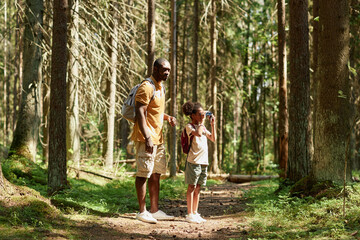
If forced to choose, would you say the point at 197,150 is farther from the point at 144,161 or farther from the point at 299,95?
the point at 299,95

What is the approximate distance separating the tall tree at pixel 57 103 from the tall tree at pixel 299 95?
525 centimetres

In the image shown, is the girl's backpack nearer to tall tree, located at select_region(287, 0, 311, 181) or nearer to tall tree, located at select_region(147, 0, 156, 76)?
tall tree, located at select_region(287, 0, 311, 181)

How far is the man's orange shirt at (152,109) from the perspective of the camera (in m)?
5.68

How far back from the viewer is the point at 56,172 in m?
6.75

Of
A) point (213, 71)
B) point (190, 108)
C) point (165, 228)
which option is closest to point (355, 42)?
point (213, 71)

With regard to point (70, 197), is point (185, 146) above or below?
above

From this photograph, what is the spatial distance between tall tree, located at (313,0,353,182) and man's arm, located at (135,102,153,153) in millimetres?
3238

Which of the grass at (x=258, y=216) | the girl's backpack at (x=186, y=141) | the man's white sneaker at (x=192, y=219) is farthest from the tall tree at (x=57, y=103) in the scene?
the man's white sneaker at (x=192, y=219)

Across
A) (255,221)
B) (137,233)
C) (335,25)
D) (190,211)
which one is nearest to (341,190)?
(255,221)

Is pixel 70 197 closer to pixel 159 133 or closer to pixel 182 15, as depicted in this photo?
pixel 159 133

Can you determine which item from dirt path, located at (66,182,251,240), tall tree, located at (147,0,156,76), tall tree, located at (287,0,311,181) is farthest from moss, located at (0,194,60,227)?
tall tree, located at (147,0,156,76)

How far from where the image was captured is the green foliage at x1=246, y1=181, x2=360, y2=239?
175 inches

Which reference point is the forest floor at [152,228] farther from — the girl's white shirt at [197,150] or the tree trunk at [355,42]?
the tree trunk at [355,42]

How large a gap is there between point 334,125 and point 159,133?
320 centimetres
